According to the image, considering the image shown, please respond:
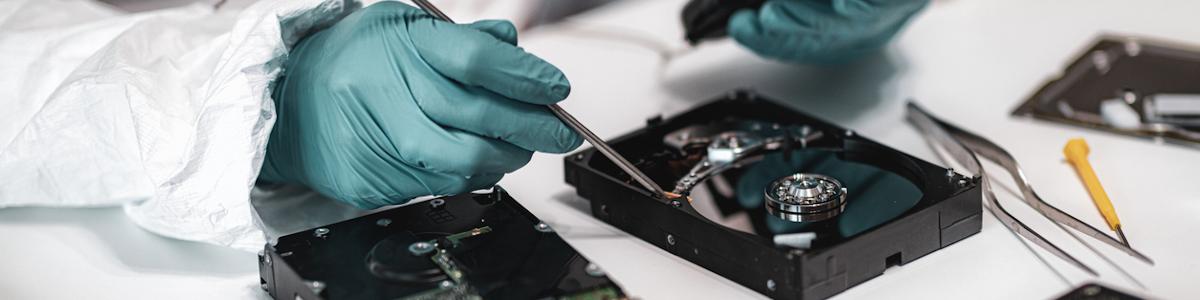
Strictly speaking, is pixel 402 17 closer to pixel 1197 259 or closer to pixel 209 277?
pixel 209 277

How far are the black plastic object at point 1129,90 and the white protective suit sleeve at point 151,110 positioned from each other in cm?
82

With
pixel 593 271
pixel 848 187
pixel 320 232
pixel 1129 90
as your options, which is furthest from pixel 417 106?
pixel 1129 90

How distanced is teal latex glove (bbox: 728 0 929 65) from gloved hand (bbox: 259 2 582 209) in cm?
42

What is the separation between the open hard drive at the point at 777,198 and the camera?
38.8 inches

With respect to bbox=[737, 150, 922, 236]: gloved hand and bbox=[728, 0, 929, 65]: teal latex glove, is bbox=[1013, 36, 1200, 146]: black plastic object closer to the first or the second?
bbox=[728, 0, 929, 65]: teal latex glove

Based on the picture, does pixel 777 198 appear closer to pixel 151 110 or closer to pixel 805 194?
pixel 805 194

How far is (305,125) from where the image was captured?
1.14 meters

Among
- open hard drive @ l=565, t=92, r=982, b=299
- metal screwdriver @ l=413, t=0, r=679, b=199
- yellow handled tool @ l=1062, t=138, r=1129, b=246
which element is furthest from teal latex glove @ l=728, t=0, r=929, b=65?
metal screwdriver @ l=413, t=0, r=679, b=199

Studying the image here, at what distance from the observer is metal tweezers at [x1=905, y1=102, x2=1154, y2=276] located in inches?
42.2

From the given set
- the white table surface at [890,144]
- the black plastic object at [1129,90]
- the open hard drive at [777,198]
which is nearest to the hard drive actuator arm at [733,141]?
the open hard drive at [777,198]

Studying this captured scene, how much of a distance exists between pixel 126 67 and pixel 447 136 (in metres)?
0.34

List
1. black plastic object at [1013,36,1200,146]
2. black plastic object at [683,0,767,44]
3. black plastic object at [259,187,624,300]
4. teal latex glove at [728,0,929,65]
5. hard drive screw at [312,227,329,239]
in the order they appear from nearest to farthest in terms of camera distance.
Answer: black plastic object at [259,187,624,300] → hard drive screw at [312,227,329,239] → black plastic object at [1013,36,1200,146] → teal latex glove at [728,0,929,65] → black plastic object at [683,0,767,44]

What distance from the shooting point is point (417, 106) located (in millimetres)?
1080

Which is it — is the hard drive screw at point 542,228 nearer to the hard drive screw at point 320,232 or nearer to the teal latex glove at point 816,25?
the hard drive screw at point 320,232
